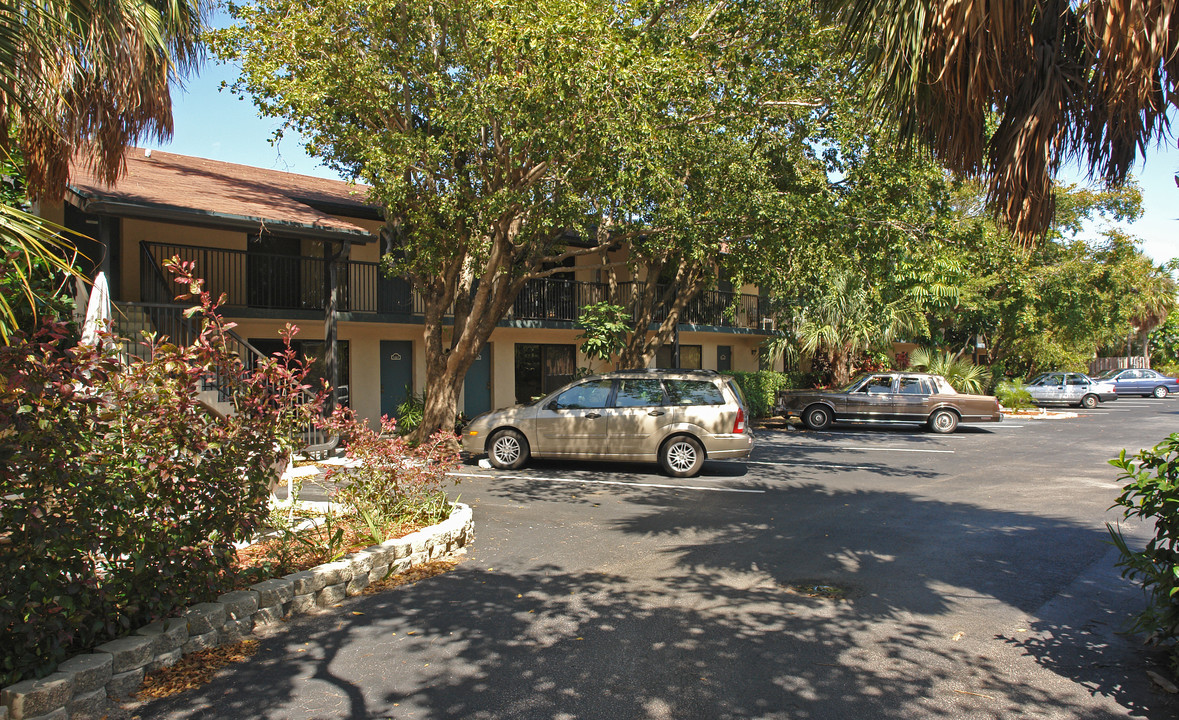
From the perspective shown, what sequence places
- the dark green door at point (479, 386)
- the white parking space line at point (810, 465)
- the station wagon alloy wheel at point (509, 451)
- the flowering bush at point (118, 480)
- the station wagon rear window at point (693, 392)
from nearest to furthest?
1. the flowering bush at point (118, 480)
2. the station wagon rear window at point (693, 392)
3. the station wagon alloy wheel at point (509, 451)
4. the white parking space line at point (810, 465)
5. the dark green door at point (479, 386)

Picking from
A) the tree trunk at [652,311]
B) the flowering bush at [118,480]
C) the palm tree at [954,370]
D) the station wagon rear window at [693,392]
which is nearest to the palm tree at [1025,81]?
the flowering bush at [118,480]

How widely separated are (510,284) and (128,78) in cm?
780

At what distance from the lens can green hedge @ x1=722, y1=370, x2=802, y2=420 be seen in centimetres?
2495

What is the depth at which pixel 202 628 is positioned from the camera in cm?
474

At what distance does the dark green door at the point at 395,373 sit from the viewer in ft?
63.0

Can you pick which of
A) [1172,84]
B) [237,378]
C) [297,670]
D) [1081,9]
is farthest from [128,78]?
[1172,84]

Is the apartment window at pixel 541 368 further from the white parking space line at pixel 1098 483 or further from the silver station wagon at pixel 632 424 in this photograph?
the white parking space line at pixel 1098 483

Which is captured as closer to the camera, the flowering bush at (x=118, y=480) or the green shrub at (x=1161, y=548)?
the flowering bush at (x=118, y=480)

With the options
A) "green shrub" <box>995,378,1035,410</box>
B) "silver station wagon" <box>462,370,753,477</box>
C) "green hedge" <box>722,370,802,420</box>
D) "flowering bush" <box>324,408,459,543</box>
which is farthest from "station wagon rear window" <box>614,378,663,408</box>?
"green shrub" <box>995,378,1035,410</box>

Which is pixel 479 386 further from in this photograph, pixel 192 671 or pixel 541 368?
pixel 192 671

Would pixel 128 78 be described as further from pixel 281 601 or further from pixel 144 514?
pixel 281 601

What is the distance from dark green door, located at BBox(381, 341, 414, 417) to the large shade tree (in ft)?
14.4

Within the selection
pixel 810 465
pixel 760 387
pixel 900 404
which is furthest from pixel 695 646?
pixel 760 387

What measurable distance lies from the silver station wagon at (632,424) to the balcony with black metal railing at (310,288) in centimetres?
537
